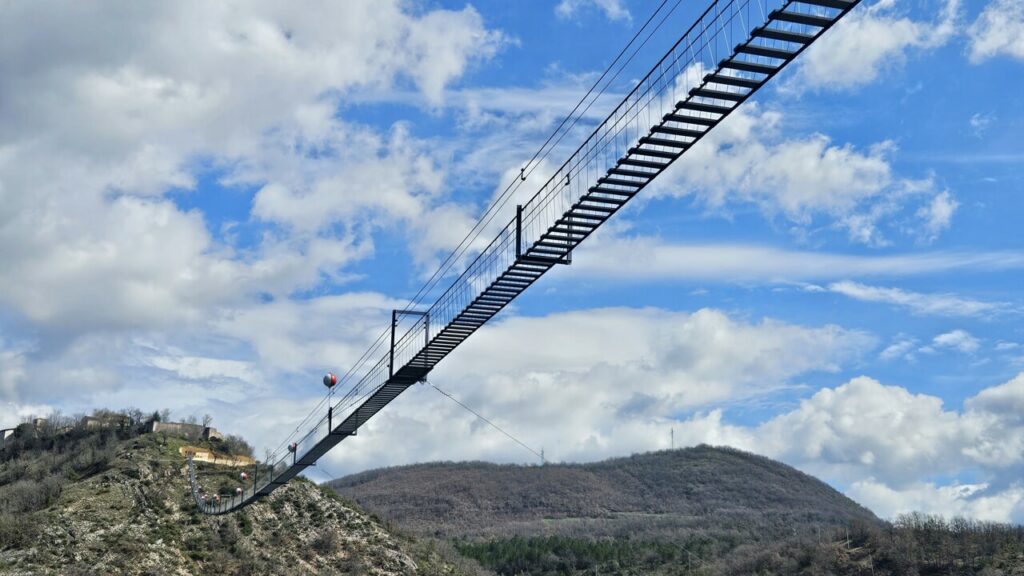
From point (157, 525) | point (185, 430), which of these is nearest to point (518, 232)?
point (157, 525)

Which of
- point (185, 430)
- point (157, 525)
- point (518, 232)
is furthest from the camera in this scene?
point (185, 430)

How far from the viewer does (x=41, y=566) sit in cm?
6638

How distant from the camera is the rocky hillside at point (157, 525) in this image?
6944cm

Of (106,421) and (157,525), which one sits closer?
(157,525)

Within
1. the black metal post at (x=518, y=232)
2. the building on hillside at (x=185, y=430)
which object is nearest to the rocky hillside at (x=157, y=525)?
the building on hillside at (x=185, y=430)

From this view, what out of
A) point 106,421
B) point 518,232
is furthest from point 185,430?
point 518,232

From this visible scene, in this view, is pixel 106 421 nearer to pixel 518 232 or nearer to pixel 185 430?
pixel 185 430

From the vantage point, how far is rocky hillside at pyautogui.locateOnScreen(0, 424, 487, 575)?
228 feet

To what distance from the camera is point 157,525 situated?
74.9 meters

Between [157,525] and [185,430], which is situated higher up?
[185,430]

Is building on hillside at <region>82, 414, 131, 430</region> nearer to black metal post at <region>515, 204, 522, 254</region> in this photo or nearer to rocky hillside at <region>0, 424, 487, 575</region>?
Result: rocky hillside at <region>0, 424, 487, 575</region>

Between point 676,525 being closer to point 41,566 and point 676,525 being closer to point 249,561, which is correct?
point 249,561

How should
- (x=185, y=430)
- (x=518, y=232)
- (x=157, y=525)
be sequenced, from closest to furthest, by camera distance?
(x=518, y=232)
(x=157, y=525)
(x=185, y=430)

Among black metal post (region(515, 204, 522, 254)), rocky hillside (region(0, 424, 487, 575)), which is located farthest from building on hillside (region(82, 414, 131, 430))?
black metal post (region(515, 204, 522, 254))
